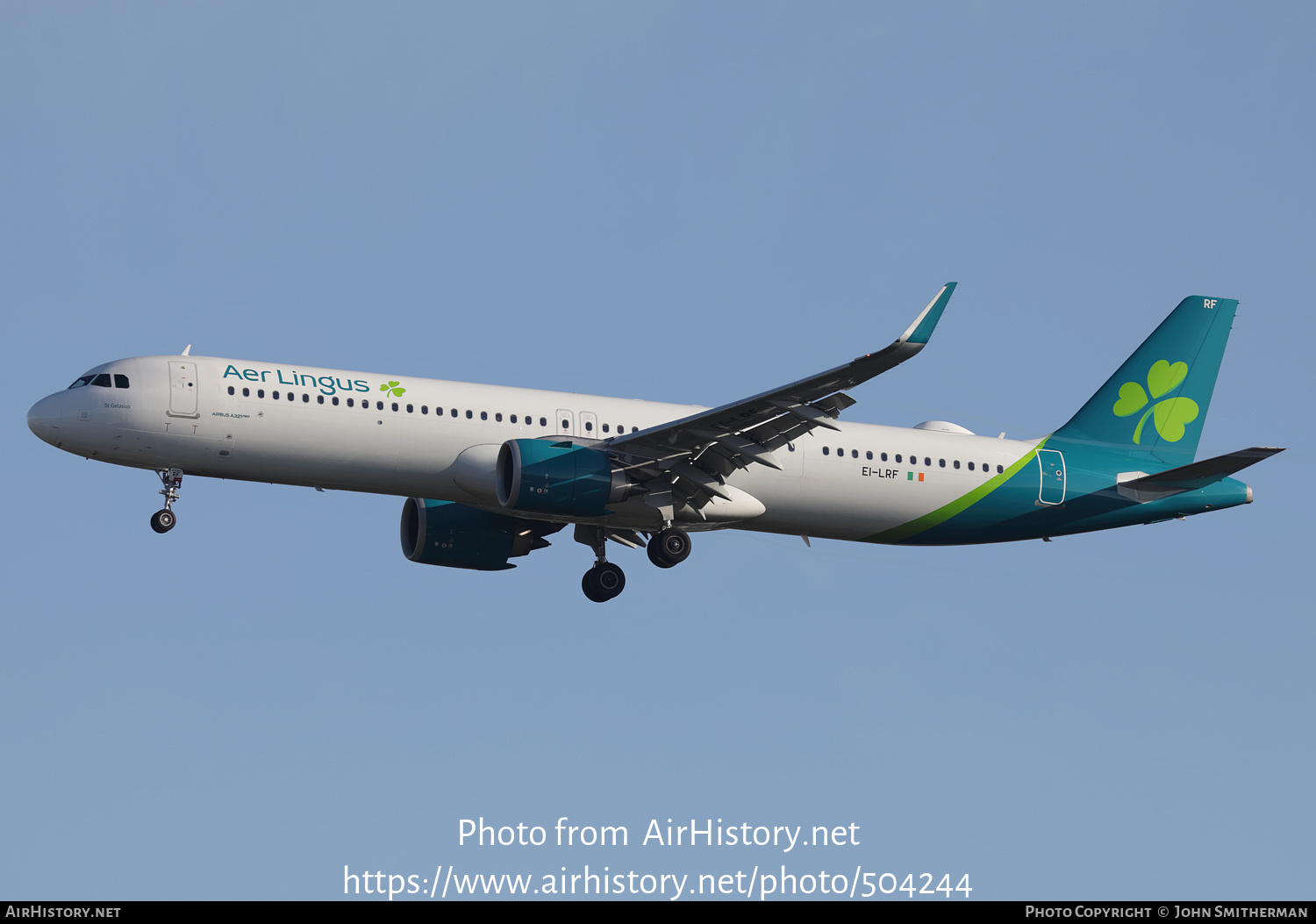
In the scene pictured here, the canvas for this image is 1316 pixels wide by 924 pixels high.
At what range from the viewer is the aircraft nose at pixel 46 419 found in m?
39.2

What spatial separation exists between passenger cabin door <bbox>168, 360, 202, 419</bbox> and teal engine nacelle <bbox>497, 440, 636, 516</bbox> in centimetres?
738

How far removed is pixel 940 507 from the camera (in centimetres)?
4438

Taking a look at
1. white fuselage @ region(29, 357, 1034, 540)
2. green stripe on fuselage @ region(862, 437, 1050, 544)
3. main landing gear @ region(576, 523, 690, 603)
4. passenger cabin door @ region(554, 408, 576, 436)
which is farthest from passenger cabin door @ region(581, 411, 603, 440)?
green stripe on fuselage @ region(862, 437, 1050, 544)

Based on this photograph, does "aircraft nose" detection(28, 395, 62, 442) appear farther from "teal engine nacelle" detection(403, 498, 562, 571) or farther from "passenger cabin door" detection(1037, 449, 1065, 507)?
"passenger cabin door" detection(1037, 449, 1065, 507)

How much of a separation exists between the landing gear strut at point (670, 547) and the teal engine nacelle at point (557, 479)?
2.22 metres

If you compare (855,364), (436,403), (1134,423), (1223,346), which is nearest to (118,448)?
(436,403)

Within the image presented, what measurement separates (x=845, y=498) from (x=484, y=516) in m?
10.2

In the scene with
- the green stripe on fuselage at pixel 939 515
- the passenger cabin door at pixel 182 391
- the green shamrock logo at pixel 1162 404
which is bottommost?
the green stripe on fuselage at pixel 939 515

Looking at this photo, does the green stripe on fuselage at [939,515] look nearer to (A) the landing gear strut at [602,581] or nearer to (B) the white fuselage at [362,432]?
(B) the white fuselage at [362,432]

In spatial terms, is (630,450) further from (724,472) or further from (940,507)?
(940,507)

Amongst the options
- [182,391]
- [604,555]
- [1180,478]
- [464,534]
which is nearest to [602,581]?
[604,555]

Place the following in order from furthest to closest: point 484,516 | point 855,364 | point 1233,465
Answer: point 484,516, point 1233,465, point 855,364

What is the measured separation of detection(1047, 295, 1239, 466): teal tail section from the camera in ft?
156

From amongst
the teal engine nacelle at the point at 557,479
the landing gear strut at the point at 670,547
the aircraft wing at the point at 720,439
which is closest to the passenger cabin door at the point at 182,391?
the teal engine nacelle at the point at 557,479
